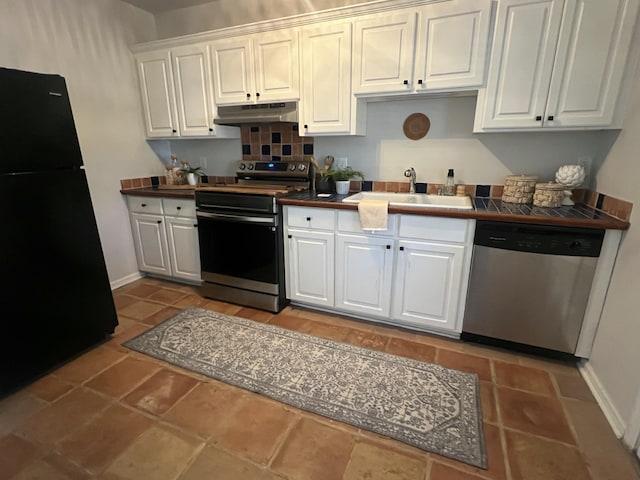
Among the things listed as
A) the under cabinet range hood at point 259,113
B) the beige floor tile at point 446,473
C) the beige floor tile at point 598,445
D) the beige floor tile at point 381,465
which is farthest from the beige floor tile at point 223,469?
the under cabinet range hood at point 259,113

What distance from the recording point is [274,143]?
10.1 feet

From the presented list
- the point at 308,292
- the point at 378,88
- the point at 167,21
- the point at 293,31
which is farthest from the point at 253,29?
the point at 308,292

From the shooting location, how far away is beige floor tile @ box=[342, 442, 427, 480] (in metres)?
1.34

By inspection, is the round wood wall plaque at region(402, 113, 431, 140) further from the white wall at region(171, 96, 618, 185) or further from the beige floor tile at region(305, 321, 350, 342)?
the beige floor tile at region(305, 321, 350, 342)

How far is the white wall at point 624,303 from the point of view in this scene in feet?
5.02

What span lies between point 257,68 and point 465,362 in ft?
8.67

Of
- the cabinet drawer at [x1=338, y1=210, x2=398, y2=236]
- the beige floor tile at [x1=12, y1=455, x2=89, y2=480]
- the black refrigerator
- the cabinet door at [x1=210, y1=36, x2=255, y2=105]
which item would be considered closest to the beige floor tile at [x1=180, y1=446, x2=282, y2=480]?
the beige floor tile at [x1=12, y1=455, x2=89, y2=480]

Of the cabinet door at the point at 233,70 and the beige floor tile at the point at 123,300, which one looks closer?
the cabinet door at the point at 233,70

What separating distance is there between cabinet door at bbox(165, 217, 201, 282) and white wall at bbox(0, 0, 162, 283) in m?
0.55

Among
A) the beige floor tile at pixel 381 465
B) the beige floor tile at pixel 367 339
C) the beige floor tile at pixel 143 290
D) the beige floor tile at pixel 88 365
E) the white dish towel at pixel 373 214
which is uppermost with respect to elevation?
the white dish towel at pixel 373 214

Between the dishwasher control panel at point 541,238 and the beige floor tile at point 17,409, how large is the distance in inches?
104

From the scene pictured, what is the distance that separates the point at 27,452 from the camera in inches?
57.0

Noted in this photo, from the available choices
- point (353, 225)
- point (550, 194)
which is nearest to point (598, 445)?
point (550, 194)

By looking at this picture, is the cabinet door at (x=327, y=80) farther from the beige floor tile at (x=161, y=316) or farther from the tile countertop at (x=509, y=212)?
the beige floor tile at (x=161, y=316)
